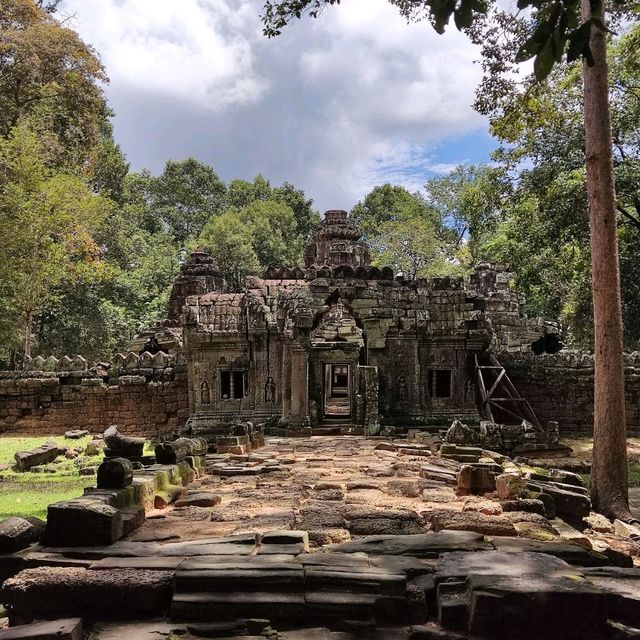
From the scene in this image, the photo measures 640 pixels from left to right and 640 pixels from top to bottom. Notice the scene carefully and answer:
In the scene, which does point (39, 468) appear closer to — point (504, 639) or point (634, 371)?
point (504, 639)

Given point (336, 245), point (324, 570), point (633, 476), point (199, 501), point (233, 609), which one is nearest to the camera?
point (233, 609)

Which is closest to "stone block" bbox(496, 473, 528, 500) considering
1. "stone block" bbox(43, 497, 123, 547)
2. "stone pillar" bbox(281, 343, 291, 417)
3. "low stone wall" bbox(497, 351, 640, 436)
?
"stone block" bbox(43, 497, 123, 547)

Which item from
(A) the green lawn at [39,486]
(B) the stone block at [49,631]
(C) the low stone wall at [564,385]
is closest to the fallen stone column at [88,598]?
(B) the stone block at [49,631]

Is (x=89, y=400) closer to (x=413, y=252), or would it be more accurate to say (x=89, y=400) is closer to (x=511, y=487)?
(x=511, y=487)

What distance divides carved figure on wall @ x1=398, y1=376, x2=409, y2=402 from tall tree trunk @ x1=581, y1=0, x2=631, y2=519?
7.06m

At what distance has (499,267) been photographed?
95.0 feet

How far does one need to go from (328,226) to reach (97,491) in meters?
21.2

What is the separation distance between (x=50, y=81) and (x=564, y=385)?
2569 cm

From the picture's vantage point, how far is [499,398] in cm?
1587

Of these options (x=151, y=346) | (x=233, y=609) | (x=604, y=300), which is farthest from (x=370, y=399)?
(x=151, y=346)

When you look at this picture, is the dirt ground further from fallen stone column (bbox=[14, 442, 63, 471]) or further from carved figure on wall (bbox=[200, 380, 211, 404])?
carved figure on wall (bbox=[200, 380, 211, 404])

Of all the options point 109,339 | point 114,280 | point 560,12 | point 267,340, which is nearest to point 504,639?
point 560,12

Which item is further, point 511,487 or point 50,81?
point 50,81

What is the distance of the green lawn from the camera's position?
877 cm
